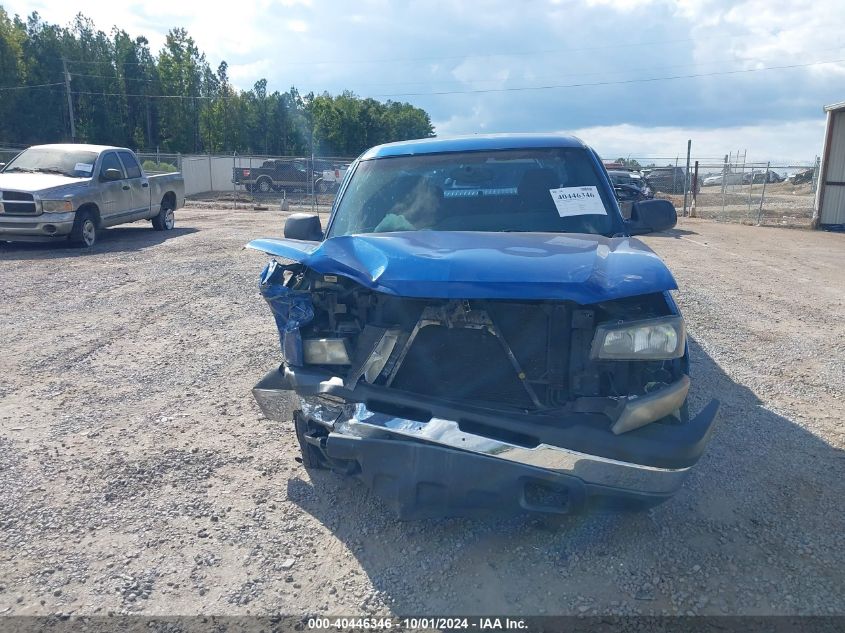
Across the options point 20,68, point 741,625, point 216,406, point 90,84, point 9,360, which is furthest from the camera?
point 90,84

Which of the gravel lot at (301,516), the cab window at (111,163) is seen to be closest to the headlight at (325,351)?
the gravel lot at (301,516)

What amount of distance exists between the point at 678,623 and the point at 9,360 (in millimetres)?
5700

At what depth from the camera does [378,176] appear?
181 inches

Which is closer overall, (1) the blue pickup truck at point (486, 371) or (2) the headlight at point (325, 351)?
(1) the blue pickup truck at point (486, 371)

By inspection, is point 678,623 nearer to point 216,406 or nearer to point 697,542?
point 697,542

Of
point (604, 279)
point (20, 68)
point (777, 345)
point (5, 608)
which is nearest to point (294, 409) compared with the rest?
point (5, 608)

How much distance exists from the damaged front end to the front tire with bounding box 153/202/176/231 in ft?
42.9

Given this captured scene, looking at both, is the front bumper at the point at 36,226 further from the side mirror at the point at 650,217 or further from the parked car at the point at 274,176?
the parked car at the point at 274,176

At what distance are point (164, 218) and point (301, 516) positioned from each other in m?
13.4

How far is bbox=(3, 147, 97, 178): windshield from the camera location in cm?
1244

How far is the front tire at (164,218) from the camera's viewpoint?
49.5 feet

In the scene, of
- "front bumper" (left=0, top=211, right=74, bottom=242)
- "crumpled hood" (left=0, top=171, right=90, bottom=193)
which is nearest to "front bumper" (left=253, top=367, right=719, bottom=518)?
"front bumper" (left=0, top=211, right=74, bottom=242)

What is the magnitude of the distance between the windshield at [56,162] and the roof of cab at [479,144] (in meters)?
9.92

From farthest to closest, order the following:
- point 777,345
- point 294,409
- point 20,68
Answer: point 20,68, point 777,345, point 294,409
